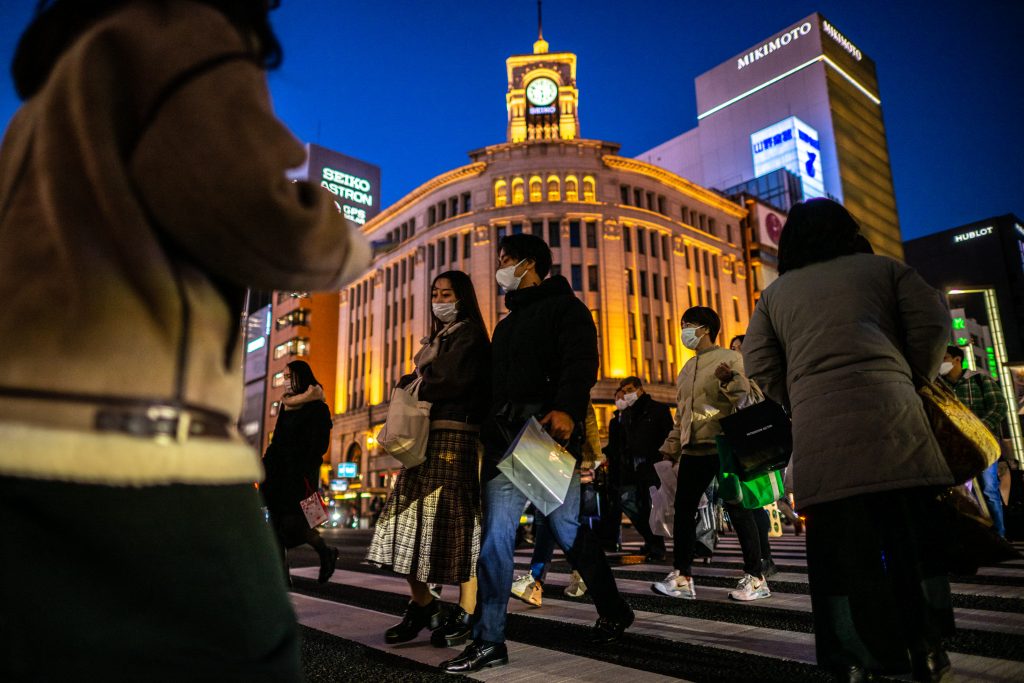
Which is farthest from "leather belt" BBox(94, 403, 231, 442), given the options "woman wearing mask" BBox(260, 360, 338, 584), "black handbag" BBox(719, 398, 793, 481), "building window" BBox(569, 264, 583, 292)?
"building window" BBox(569, 264, 583, 292)

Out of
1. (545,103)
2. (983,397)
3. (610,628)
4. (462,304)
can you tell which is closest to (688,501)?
(610,628)

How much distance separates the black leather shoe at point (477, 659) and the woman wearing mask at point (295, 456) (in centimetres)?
336

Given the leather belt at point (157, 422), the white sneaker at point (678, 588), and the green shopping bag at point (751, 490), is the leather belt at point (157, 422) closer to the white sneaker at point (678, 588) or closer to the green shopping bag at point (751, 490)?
the green shopping bag at point (751, 490)

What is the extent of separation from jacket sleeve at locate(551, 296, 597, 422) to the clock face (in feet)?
174

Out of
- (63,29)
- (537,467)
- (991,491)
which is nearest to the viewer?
(63,29)

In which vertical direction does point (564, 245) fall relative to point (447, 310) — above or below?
above

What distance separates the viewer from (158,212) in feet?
3.50

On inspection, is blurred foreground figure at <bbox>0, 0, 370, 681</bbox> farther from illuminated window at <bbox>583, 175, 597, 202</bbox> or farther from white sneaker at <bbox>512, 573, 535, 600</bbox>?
illuminated window at <bbox>583, 175, 597, 202</bbox>

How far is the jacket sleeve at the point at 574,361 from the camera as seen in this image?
3221 mm

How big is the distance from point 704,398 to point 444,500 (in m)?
2.42

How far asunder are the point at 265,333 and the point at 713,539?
2618 inches

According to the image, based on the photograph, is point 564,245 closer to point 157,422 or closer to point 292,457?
point 292,457

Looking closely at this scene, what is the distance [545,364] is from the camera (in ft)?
11.1

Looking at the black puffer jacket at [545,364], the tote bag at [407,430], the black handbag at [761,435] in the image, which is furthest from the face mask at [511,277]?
the black handbag at [761,435]
